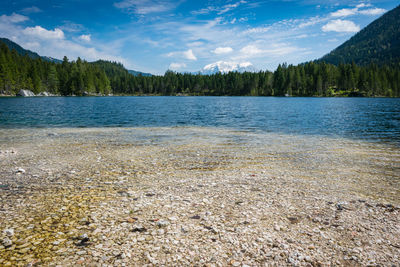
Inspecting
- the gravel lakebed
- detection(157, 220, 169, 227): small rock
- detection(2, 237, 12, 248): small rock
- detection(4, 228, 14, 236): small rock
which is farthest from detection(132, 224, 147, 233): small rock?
detection(4, 228, 14, 236): small rock

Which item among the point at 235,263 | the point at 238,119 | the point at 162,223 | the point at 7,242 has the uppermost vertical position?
the point at 238,119

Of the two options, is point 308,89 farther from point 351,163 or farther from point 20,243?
point 20,243

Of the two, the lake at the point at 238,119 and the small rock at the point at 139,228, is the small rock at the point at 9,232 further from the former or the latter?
the lake at the point at 238,119

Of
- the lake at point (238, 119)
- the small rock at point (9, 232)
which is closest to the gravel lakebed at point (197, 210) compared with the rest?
the small rock at point (9, 232)

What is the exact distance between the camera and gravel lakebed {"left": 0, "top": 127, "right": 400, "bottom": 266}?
596 centimetres

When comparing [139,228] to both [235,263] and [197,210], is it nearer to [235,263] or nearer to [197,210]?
[197,210]

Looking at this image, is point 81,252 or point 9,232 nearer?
point 81,252

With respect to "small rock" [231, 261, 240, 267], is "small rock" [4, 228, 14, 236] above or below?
above

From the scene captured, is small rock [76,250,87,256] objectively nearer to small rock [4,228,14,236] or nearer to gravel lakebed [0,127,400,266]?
gravel lakebed [0,127,400,266]

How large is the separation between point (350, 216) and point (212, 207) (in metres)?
4.89

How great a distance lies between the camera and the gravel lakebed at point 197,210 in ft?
19.6

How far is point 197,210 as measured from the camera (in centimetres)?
837

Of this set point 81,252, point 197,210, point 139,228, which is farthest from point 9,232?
point 197,210

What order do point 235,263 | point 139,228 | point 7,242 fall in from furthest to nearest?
1. point 139,228
2. point 7,242
3. point 235,263
